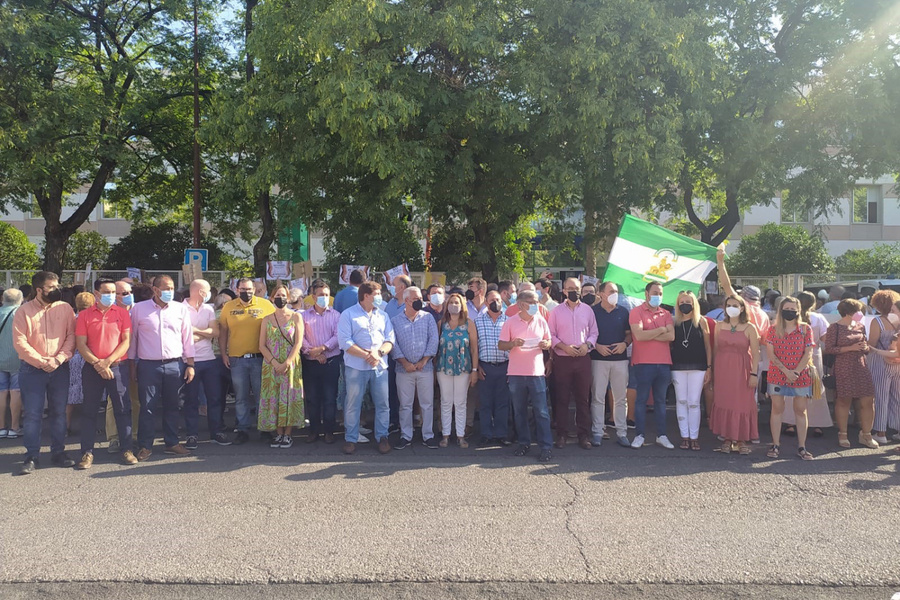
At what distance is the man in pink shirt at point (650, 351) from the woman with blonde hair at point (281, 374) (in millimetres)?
3822

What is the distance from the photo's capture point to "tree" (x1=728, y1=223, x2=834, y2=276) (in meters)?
28.2

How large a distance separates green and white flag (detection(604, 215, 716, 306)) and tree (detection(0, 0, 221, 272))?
1478cm

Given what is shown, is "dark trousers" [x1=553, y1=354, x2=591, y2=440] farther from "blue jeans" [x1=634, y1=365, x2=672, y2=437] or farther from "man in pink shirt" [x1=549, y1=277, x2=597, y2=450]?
"blue jeans" [x1=634, y1=365, x2=672, y2=437]

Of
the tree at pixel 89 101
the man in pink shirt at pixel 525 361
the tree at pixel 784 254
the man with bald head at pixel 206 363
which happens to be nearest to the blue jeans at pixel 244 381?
the man with bald head at pixel 206 363

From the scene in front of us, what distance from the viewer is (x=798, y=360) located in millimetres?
7855

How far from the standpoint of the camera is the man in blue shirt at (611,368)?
331 inches

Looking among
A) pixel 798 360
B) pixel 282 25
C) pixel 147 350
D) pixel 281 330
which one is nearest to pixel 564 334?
pixel 798 360

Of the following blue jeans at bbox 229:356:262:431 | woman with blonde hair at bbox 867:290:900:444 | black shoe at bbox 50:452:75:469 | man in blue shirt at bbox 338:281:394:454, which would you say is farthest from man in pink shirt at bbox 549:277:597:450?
black shoe at bbox 50:452:75:469

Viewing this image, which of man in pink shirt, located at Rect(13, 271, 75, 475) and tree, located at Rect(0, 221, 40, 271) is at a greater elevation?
tree, located at Rect(0, 221, 40, 271)

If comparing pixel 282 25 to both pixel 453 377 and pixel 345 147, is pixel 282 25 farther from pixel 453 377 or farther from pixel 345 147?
pixel 453 377

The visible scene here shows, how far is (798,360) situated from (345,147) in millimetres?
10159

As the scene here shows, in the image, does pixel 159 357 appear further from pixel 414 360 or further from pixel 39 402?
pixel 414 360

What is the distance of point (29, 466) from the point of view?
706cm

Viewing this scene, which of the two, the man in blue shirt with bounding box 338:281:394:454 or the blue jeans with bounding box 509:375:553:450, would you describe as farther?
the man in blue shirt with bounding box 338:281:394:454
